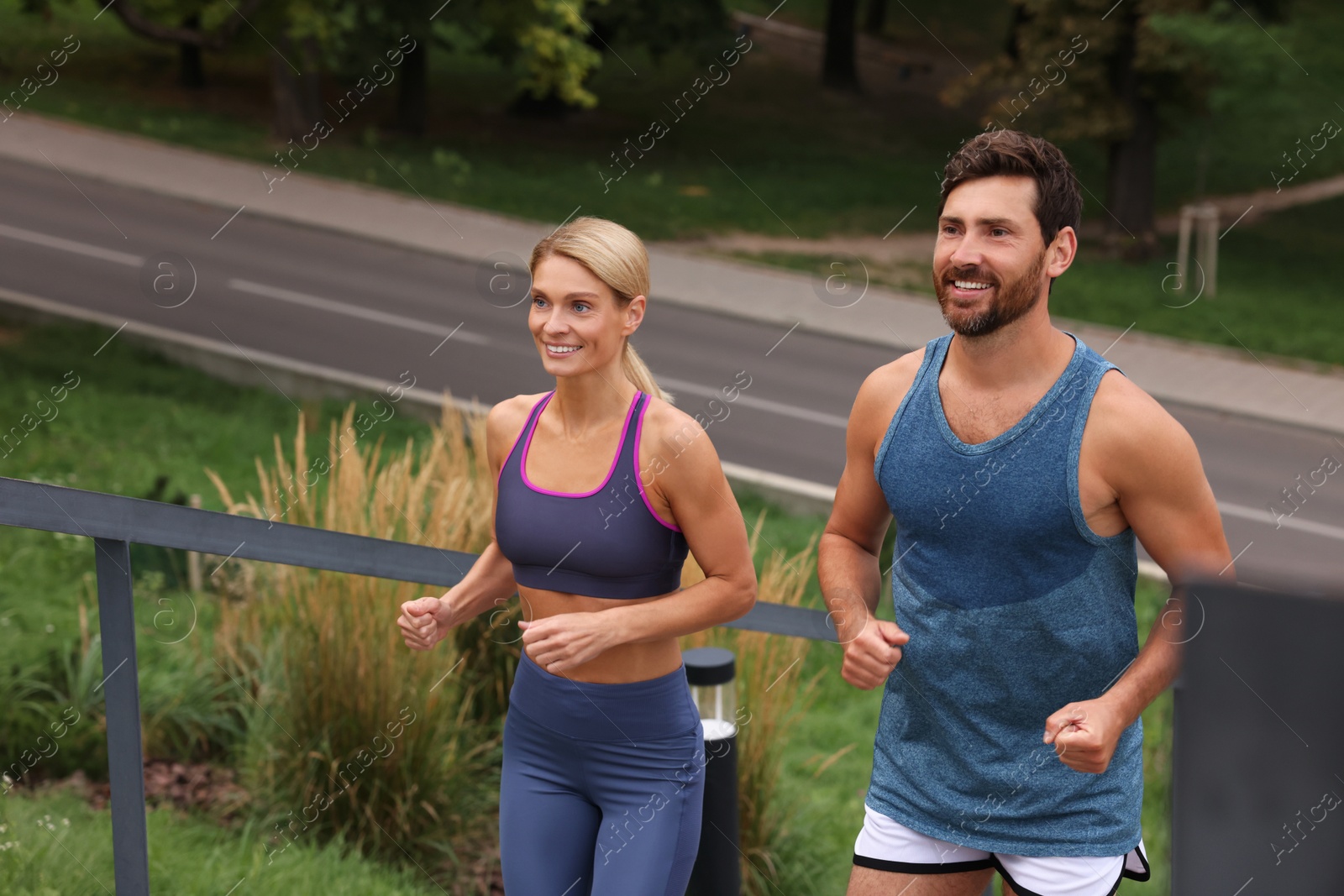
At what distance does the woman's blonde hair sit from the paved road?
10261mm

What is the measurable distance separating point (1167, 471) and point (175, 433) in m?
9.25

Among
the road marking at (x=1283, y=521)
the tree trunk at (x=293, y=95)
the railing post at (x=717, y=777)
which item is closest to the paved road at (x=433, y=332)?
the road marking at (x=1283, y=521)

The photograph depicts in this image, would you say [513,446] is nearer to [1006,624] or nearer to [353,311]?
[1006,624]

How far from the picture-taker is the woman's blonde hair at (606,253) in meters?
2.74

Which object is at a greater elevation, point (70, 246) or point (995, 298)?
point (70, 246)

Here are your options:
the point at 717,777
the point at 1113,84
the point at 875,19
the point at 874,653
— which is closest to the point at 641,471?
the point at 874,653

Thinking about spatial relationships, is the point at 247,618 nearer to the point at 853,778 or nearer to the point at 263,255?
the point at 853,778

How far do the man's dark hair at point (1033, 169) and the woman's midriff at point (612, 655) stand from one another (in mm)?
966

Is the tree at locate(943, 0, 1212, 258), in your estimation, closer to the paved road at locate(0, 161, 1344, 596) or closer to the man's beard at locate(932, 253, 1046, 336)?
the paved road at locate(0, 161, 1344, 596)

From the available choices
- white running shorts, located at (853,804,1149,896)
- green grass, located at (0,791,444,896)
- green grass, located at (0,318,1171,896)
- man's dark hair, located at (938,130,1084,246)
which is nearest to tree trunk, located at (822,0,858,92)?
green grass, located at (0,318,1171,896)

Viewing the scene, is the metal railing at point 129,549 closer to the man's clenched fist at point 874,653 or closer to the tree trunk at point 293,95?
the man's clenched fist at point 874,653

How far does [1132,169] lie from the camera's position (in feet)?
71.3

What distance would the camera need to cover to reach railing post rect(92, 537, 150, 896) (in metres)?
2.63

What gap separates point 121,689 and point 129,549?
26cm
